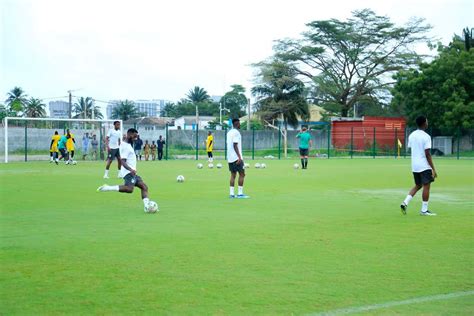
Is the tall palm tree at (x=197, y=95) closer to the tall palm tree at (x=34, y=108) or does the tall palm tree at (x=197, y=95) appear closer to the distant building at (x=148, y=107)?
the distant building at (x=148, y=107)

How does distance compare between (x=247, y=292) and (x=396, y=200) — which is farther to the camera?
(x=396, y=200)

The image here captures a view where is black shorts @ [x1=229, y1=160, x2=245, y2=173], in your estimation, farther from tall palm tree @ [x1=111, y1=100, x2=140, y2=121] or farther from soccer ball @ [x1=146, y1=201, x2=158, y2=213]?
tall palm tree @ [x1=111, y1=100, x2=140, y2=121]

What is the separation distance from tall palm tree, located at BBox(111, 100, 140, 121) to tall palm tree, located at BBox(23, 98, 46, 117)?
3219 cm

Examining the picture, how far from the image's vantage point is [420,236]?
35.5ft

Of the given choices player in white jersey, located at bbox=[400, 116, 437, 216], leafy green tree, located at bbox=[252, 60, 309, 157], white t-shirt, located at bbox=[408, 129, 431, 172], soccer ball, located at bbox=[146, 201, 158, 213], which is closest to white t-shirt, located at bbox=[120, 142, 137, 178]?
soccer ball, located at bbox=[146, 201, 158, 213]

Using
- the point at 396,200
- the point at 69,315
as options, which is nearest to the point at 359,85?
the point at 396,200

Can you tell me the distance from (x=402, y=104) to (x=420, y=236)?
51798 mm

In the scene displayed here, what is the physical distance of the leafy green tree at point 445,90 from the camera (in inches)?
2124

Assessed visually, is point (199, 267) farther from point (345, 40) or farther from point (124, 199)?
point (345, 40)

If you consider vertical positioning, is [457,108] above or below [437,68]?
below

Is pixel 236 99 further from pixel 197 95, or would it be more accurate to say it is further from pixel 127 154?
pixel 127 154

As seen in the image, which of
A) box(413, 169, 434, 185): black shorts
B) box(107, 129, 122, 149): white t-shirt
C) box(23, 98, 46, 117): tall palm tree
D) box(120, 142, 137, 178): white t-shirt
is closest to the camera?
box(413, 169, 434, 185): black shorts

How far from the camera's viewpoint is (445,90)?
54.7 metres

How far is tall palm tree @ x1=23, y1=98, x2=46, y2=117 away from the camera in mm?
88875
